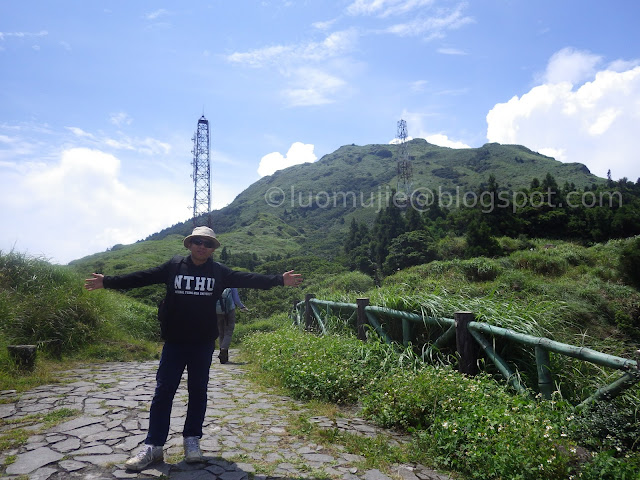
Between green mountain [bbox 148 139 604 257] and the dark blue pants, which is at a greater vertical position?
green mountain [bbox 148 139 604 257]

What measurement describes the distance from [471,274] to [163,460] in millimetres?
21951

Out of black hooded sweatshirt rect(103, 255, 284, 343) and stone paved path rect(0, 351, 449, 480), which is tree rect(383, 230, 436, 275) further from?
black hooded sweatshirt rect(103, 255, 284, 343)

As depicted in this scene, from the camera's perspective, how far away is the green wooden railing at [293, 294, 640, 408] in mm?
2785

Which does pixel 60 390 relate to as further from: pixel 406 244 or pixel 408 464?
pixel 406 244

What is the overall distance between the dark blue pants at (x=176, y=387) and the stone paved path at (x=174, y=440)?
0.21 metres

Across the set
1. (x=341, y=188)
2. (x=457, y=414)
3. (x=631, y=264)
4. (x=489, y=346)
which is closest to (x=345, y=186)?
(x=341, y=188)

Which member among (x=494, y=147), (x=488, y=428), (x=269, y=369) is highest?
(x=494, y=147)

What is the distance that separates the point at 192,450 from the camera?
9.68ft

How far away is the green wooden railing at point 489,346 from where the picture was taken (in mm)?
2785

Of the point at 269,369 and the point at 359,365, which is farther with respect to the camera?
the point at 269,369

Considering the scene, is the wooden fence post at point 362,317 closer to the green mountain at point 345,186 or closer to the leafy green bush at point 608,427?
the leafy green bush at point 608,427

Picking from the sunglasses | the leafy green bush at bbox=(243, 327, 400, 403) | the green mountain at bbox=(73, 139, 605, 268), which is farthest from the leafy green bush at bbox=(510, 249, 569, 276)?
the green mountain at bbox=(73, 139, 605, 268)

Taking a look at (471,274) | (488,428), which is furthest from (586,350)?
(471,274)

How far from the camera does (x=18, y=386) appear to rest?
15.9 ft
